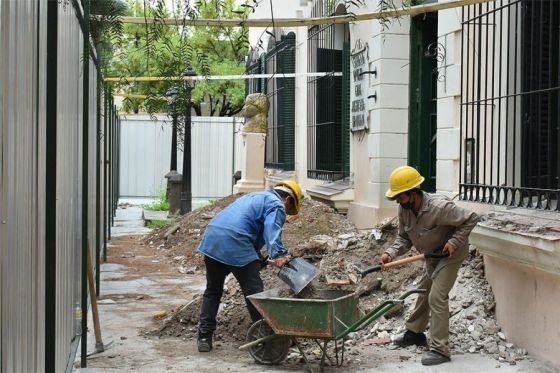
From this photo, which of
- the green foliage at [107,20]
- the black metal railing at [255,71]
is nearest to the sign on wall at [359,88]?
the black metal railing at [255,71]

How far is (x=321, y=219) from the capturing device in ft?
42.2

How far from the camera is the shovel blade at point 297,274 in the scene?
Result: 724cm

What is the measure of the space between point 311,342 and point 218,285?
1025 mm

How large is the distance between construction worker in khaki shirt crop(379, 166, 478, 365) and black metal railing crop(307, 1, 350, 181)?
20.6 feet

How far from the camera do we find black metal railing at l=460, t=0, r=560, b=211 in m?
7.37

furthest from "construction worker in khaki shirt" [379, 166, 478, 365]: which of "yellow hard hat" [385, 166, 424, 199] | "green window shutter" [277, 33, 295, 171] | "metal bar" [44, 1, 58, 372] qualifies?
"green window shutter" [277, 33, 295, 171]

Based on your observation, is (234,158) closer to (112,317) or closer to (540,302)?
(112,317)

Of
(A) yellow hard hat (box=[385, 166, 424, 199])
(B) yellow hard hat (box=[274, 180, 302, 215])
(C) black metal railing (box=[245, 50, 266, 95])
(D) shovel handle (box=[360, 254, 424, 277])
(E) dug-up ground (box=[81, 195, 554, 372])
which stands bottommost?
(E) dug-up ground (box=[81, 195, 554, 372])

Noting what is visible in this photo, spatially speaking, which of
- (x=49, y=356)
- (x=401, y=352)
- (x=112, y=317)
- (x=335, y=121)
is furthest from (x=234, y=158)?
(x=49, y=356)

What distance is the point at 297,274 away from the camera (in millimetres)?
7293

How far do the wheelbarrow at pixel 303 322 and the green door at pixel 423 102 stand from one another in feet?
16.1

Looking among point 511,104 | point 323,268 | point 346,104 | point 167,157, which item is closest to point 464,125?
point 511,104

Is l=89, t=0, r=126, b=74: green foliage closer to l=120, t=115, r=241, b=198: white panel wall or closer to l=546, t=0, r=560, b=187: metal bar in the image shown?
l=546, t=0, r=560, b=187: metal bar

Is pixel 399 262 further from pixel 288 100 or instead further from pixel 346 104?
pixel 288 100
